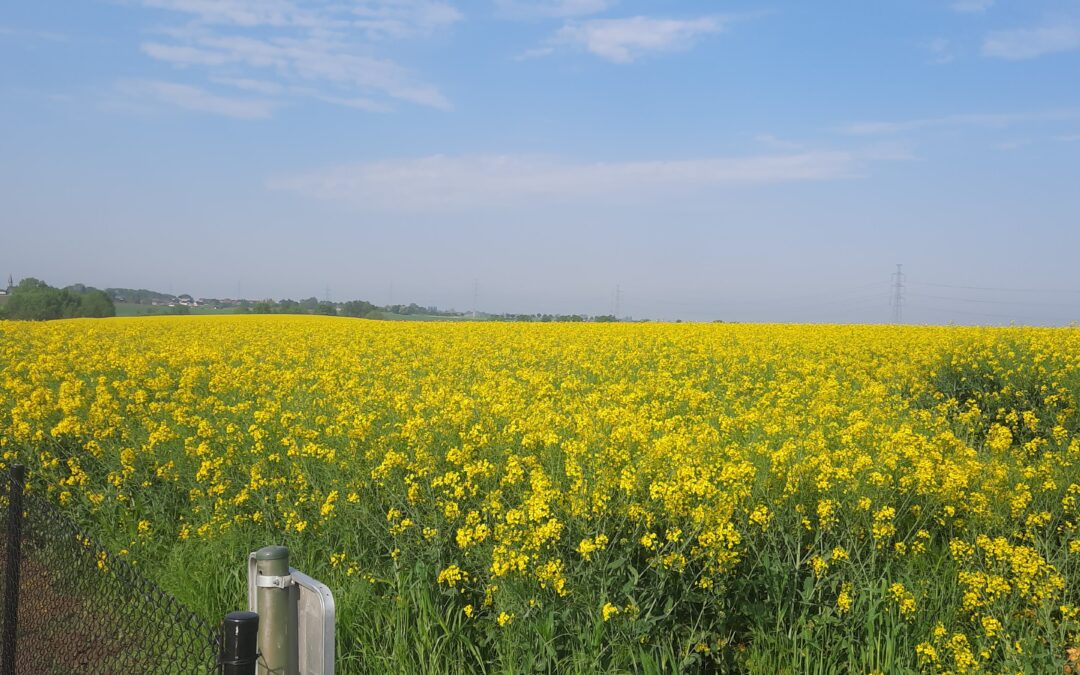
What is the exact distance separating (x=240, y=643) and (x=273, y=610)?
0.10 meters

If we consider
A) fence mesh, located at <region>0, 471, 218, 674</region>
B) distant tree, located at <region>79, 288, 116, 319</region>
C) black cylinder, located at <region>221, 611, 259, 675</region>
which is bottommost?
fence mesh, located at <region>0, 471, 218, 674</region>

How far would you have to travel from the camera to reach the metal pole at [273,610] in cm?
190

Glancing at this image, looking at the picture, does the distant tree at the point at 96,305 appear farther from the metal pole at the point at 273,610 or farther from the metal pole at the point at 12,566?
the metal pole at the point at 273,610

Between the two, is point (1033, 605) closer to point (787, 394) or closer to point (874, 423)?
point (874, 423)

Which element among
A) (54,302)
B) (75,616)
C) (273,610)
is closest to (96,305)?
(54,302)

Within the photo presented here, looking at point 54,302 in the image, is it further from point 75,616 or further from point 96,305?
point 75,616

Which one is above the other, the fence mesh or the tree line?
the tree line

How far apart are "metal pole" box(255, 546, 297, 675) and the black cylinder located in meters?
0.03

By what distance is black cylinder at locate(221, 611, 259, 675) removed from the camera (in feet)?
6.06

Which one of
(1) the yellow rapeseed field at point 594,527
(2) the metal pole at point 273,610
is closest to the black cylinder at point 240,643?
(2) the metal pole at point 273,610

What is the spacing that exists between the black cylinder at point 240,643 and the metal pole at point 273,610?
0.11 feet

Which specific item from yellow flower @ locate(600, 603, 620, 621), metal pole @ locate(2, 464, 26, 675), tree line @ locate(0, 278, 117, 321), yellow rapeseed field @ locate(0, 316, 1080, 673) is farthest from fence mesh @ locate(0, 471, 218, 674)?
tree line @ locate(0, 278, 117, 321)

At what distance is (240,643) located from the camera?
185 cm

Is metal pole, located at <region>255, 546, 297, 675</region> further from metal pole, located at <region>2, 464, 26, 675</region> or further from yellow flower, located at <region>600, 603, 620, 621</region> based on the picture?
metal pole, located at <region>2, 464, 26, 675</region>
